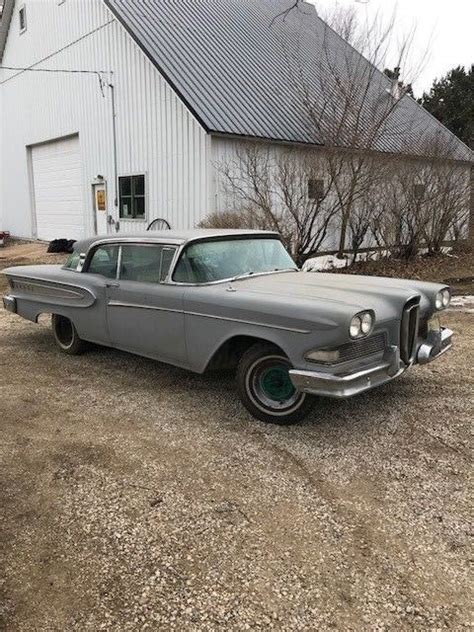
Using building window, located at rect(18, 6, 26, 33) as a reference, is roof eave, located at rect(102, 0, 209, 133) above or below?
below

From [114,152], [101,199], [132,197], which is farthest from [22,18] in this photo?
[132,197]

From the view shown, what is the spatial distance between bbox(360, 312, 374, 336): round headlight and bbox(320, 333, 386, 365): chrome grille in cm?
8

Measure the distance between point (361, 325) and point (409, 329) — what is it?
68cm

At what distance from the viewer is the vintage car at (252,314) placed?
143 inches

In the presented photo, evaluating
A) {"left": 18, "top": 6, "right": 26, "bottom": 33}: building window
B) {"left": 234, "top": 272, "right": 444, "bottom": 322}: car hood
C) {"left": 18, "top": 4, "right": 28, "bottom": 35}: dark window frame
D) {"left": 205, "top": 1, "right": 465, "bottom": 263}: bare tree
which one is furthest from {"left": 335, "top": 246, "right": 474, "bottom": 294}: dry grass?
{"left": 18, "top": 6, "right": 26, "bottom": 33}: building window

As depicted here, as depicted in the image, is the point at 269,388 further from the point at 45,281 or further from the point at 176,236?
the point at 45,281

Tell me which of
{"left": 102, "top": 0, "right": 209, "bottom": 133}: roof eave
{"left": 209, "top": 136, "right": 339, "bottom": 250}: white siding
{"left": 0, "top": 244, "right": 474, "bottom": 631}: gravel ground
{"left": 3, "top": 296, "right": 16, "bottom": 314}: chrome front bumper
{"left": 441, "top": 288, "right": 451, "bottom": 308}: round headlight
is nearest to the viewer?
{"left": 0, "top": 244, "right": 474, "bottom": 631}: gravel ground

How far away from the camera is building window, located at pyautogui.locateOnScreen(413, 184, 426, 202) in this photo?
12508 millimetres

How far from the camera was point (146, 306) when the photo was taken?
4.72m

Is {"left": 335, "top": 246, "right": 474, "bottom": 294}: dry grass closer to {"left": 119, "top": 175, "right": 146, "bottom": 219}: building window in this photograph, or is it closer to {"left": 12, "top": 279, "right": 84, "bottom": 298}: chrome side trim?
{"left": 119, "top": 175, "right": 146, "bottom": 219}: building window

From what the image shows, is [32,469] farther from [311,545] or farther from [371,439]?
[371,439]

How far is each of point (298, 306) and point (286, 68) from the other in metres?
13.9

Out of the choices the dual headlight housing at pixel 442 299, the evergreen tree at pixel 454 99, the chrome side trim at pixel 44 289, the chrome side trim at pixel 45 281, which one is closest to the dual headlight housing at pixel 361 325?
the dual headlight housing at pixel 442 299

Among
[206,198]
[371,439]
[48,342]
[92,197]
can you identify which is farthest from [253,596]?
[92,197]
